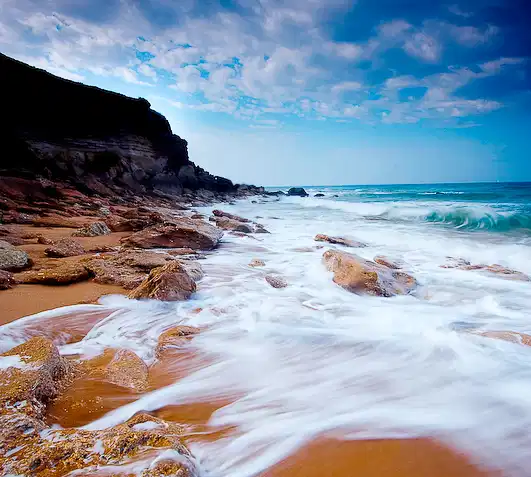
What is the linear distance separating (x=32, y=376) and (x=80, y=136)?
22.2 m

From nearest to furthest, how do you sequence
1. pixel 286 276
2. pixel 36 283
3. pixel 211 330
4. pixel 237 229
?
1. pixel 211 330
2. pixel 36 283
3. pixel 286 276
4. pixel 237 229

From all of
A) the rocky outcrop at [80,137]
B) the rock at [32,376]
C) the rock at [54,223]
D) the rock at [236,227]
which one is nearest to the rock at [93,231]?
the rock at [54,223]

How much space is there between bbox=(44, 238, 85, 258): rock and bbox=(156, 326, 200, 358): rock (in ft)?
9.90

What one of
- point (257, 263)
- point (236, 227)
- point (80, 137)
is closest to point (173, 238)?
point (257, 263)

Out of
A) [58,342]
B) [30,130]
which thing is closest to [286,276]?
[58,342]

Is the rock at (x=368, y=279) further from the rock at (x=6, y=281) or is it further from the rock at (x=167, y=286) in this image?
the rock at (x=6, y=281)

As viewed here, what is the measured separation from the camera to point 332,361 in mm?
2525

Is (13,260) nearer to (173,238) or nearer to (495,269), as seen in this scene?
(173,238)

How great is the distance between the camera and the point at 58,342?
2375 millimetres

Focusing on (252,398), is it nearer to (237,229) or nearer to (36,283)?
(36,283)

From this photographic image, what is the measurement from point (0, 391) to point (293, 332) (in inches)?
85.7

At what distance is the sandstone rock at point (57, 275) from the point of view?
3.56 meters

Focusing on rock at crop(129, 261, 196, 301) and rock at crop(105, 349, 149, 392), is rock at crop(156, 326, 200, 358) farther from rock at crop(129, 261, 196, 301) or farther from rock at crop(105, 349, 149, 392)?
rock at crop(129, 261, 196, 301)

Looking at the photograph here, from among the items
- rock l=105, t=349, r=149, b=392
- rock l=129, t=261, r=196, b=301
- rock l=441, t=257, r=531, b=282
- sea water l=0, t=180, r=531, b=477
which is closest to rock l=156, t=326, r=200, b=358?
sea water l=0, t=180, r=531, b=477
